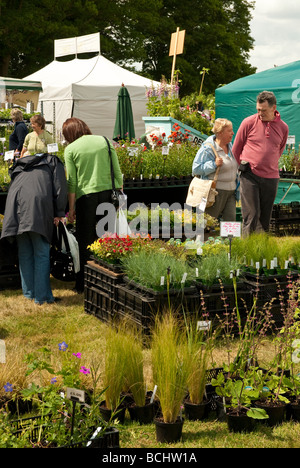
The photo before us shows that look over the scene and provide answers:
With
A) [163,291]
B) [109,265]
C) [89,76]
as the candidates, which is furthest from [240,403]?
[89,76]

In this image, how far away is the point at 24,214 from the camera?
548 centimetres

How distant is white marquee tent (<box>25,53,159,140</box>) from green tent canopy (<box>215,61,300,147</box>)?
15.1 ft

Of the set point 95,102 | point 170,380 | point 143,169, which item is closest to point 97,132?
point 95,102

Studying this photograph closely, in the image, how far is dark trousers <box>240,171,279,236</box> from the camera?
630 centimetres

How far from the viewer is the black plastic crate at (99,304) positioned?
4.93 m

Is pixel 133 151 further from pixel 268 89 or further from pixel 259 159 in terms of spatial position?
pixel 268 89

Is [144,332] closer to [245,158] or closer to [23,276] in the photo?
[23,276]

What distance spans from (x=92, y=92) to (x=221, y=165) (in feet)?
40.0

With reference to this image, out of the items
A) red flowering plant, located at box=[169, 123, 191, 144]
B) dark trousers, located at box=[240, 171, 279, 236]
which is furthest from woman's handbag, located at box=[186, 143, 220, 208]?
red flowering plant, located at box=[169, 123, 191, 144]

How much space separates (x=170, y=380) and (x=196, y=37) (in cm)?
2947

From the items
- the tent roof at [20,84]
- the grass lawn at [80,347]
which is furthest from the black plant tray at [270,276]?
the tent roof at [20,84]

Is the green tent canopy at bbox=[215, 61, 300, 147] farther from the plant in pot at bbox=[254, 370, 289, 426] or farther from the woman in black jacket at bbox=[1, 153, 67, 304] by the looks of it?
the plant in pot at bbox=[254, 370, 289, 426]

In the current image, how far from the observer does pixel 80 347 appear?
3.96m

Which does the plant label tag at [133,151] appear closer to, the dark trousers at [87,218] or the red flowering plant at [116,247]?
the dark trousers at [87,218]
